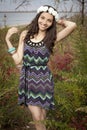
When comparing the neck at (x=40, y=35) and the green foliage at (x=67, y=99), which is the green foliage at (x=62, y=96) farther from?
the neck at (x=40, y=35)

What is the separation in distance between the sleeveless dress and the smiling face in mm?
178

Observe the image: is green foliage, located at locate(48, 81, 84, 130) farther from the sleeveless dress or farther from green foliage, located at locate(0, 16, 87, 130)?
the sleeveless dress

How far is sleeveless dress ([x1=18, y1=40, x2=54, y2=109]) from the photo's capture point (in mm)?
4680

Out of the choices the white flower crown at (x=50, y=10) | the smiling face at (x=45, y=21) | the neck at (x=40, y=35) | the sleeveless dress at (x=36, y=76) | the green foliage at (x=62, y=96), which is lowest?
the green foliage at (x=62, y=96)

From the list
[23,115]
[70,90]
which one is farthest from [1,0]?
[70,90]

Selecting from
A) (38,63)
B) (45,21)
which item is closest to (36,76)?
(38,63)

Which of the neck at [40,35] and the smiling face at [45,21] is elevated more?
the smiling face at [45,21]

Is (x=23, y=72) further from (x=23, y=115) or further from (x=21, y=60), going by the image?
(x=23, y=115)

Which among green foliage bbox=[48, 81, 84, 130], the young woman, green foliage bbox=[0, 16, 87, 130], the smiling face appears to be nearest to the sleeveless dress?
the young woman

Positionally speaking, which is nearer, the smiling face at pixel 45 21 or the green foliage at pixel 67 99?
the smiling face at pixel 45 21

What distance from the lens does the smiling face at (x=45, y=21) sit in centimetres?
474

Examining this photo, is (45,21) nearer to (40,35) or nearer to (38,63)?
(40,35)

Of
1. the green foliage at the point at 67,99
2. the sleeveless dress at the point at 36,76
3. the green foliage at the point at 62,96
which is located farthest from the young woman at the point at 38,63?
the green foliage at the point at 67,99

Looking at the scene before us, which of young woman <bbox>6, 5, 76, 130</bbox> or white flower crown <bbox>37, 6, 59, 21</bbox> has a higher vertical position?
white flower crown <bbox>37, 6, 59, 21</bbox>
